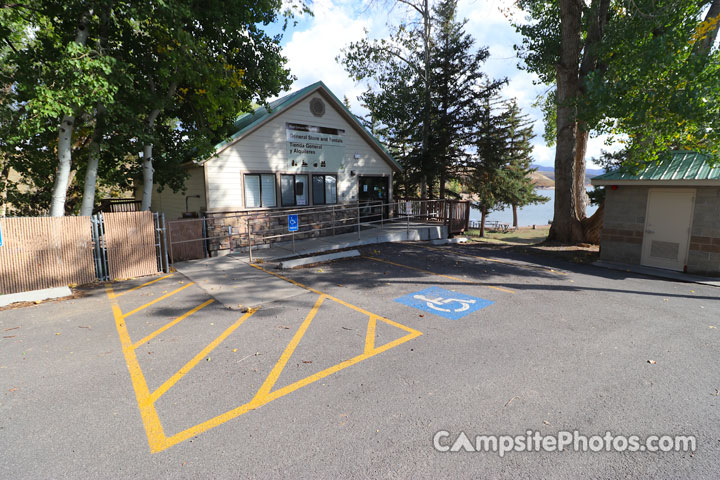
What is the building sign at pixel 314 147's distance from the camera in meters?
13.6

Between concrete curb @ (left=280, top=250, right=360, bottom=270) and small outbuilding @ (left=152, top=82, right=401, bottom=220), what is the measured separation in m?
3.61

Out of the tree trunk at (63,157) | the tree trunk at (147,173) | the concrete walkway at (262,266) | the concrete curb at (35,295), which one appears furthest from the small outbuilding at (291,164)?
the concrete curb at (35,295)

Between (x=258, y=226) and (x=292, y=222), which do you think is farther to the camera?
(x=258, y=226)

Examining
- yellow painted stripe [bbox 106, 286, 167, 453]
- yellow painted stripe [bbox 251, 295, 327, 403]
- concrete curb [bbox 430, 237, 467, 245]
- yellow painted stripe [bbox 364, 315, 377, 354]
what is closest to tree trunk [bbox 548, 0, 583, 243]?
concrete curb [bbox 430, 237, 467, 245]

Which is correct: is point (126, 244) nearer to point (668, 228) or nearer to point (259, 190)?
point (259, 190)

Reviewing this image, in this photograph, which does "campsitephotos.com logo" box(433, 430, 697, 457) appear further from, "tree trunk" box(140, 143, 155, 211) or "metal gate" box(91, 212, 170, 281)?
"tree trunk" box(140, 143, 155, 211)

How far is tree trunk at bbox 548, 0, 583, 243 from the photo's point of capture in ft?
43.8

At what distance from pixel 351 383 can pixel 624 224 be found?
10.7m

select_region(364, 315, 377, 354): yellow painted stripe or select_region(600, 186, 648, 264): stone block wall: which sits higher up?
select_region(600, 186, 648, 264): stone block wall

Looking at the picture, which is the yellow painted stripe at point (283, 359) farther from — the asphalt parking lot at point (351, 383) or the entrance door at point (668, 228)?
the entrance door at point (668, 228)

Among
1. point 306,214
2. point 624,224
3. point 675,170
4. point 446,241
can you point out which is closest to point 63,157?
point 306,214

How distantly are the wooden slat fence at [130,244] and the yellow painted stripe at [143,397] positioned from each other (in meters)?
3.57

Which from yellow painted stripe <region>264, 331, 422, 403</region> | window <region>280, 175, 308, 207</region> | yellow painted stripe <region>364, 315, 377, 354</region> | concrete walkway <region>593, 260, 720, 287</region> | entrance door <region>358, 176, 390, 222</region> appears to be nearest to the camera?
yellow painted stripe <region>264, 331, 422, 403</region>

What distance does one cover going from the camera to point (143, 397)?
3922 millimetres
